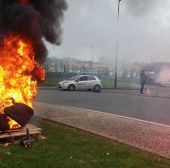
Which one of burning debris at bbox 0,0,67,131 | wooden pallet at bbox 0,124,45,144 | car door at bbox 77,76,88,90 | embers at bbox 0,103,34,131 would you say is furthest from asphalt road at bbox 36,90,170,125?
car door at bbox 77,76,88,90

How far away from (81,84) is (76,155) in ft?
83.0

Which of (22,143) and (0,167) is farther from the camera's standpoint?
(22,143)

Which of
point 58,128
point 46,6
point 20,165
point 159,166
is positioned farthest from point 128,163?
point 46,6

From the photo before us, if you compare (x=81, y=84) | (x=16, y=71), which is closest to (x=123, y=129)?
(x=16, y=71)

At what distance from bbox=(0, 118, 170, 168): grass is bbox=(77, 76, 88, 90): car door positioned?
23.5m

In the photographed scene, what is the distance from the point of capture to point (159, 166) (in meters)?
6.44

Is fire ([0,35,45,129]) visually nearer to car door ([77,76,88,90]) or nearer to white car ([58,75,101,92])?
white car ([58,75,101,92])

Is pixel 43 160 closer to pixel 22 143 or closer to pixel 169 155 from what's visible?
pixel 22 143

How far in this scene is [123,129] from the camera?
392 inches

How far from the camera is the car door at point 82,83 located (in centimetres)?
3186

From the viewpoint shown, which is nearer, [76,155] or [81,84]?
[76,155]

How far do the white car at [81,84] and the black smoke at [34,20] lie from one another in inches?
866

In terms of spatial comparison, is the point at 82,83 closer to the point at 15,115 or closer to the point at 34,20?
the point at 34,20

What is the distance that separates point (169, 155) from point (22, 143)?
2870 millimetres
